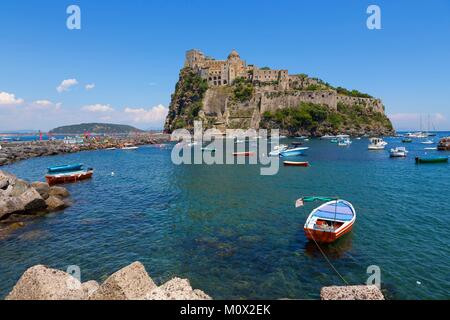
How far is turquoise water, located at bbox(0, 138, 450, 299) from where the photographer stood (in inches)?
474

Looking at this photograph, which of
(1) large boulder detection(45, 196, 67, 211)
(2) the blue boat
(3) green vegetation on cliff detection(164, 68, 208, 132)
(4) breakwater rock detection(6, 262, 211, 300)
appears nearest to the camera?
(4) breakwater rock detection(6, 262, 211, 300)

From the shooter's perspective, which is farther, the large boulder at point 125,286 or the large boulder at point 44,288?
the large boulder at point 44,288

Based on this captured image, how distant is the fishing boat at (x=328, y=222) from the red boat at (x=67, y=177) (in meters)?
32.0

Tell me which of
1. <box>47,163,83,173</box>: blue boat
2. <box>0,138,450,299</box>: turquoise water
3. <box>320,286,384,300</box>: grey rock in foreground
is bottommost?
<box>0,138,450,299</box>: turquoise water

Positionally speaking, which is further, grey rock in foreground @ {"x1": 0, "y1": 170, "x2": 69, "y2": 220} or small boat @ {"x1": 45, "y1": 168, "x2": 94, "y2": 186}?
small boat @ {"x1": 45, "y1": 168, "x2": 94, "y2": 186}

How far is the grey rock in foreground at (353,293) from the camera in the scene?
7764 millimetres

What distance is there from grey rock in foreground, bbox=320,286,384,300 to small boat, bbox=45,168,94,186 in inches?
1461

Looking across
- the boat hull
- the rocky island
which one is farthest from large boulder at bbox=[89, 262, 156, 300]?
the rocky island

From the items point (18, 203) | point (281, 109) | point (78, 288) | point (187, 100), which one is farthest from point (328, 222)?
point (187, 100)

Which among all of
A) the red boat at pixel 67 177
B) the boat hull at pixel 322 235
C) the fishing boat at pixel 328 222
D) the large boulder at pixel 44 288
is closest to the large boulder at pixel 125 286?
the large boulder at pixel 44 288

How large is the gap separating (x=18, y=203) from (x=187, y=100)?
127 meters

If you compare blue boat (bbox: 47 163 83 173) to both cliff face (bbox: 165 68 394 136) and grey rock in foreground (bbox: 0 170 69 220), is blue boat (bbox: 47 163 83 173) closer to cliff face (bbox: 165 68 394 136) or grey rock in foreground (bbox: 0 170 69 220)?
grey rock in foreground (bbox: 0 170 69 220)

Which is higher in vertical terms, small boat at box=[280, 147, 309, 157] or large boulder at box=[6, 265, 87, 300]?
small boat at box=[280, 147, 309, 157]

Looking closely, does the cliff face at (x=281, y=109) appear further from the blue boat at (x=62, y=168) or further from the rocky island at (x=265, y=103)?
the blue boat at (x=62, y=168)
